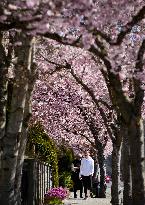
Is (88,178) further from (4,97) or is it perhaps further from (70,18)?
(70,18)

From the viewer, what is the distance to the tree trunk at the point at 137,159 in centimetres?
1126

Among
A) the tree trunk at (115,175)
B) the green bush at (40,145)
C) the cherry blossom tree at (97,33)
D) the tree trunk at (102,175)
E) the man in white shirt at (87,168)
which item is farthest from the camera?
the tree trunk at (102,175)

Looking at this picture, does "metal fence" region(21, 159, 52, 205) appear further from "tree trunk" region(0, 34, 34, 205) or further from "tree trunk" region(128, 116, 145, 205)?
"tree trunk" region(128, 116, 145, 205)

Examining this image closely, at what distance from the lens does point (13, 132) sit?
1249 centimetres

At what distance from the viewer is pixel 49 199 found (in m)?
18.3

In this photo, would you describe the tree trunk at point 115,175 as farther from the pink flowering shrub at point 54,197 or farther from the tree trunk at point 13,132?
the tree trunk at point 13,132

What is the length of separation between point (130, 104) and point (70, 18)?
3092 millimetres

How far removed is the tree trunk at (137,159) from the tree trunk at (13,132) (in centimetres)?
251

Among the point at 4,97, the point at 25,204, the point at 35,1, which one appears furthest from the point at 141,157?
the point at 25,204

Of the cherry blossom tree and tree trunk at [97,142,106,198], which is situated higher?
the cherry blossom tree

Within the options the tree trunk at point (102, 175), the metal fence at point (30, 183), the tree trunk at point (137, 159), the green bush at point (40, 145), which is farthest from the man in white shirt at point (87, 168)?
the tree trunk at point (137, 159)

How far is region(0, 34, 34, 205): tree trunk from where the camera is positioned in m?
12.4

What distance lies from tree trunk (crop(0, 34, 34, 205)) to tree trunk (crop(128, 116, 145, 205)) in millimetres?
2514

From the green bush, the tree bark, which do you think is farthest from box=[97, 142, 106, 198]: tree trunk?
the tree bark
